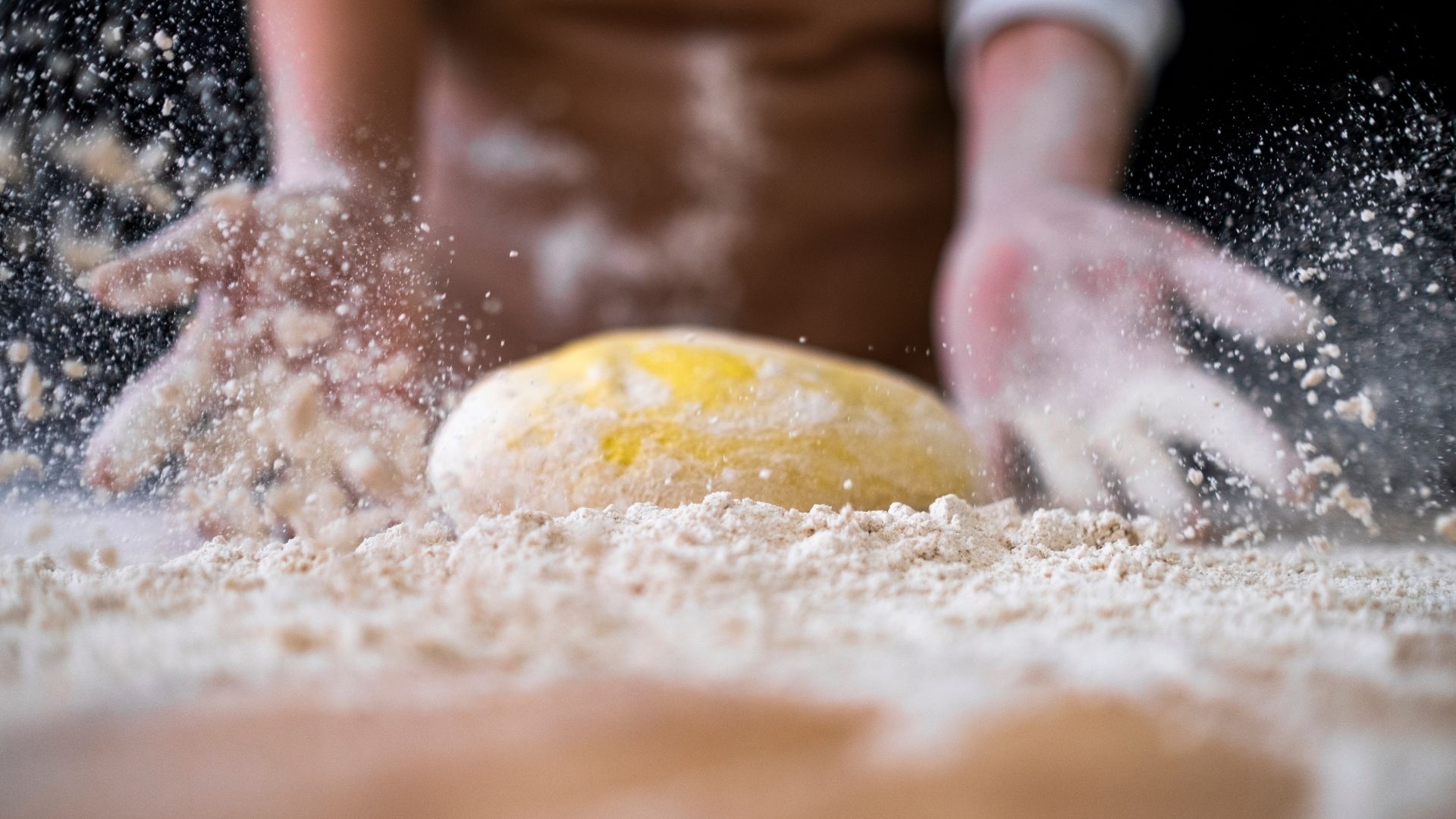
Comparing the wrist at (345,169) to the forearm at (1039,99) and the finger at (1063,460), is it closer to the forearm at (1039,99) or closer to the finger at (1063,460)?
the finger at (1063,460)

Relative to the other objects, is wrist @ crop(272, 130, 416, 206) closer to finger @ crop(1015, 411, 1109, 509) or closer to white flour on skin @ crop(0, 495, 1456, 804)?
white flour on skin @ crop(0, 495, 1456, 804)

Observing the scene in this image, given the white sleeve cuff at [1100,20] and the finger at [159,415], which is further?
the white sleeve cuff at [1100,20]

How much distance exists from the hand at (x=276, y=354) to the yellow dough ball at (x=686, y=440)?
0.13 feet

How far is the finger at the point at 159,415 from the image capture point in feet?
1.51

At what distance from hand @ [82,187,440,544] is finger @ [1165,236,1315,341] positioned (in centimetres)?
42

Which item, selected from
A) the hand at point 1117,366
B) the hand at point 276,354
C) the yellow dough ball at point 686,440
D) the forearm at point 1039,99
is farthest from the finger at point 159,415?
the forearm at point 1039,99

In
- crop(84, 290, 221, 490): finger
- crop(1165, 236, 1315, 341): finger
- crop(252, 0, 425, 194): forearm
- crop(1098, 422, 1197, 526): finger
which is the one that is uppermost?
crop(252, 0, 425, 194): forearm

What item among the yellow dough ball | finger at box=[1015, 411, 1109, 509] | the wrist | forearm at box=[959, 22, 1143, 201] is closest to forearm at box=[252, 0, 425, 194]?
the wrist

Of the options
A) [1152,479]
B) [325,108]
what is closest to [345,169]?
[325,108]

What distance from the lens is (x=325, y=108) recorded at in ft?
1.74

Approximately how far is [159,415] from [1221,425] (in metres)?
0.54

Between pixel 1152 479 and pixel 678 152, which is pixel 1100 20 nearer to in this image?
pixel 678 152

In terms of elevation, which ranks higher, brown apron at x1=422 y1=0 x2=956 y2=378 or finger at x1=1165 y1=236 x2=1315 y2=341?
brown apron at x1=422 y1=0 x2=956 y2=378

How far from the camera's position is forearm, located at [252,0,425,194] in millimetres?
Answer: 494
